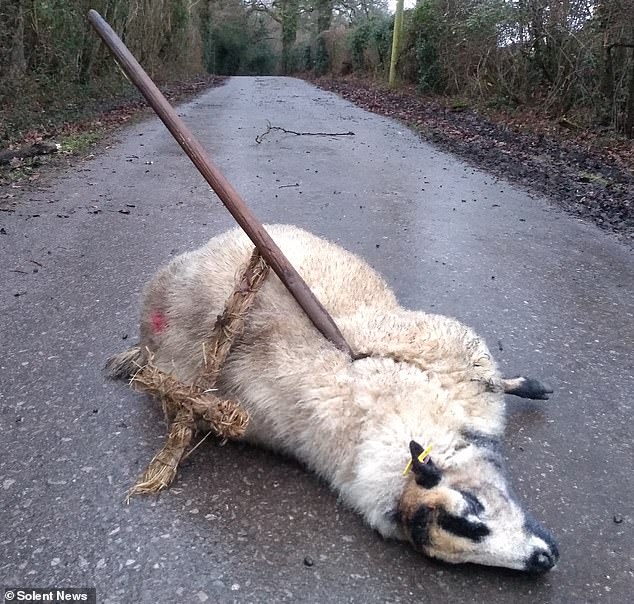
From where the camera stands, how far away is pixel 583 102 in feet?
41.3

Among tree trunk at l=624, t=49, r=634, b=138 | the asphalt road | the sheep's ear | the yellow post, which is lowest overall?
the asphalt road

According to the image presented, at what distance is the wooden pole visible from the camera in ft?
10.1

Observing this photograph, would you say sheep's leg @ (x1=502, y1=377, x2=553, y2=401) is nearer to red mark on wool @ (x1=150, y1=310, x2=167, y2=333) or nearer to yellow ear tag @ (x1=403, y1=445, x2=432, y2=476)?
yellow ear tag @ (x1=403, y1=445, x2=432, y2=476)

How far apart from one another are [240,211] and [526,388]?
1733 mm

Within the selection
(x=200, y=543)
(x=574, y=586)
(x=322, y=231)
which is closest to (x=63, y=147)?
(x=322, y=231)

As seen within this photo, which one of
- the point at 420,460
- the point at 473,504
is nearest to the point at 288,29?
the point at 420,460

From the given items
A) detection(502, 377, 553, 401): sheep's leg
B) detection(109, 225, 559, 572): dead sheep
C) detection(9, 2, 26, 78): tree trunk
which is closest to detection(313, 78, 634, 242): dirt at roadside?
detection(502, 377, 553, 401): sheep's leg

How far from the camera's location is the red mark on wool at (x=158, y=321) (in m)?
3.41

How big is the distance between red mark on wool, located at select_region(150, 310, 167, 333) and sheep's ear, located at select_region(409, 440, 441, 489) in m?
1.50

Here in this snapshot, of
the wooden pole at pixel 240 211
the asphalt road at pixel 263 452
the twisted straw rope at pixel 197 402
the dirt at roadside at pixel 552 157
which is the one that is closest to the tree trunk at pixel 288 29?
the dirt at roadside at pixel 552 157

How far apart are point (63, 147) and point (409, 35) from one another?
15.6 metres

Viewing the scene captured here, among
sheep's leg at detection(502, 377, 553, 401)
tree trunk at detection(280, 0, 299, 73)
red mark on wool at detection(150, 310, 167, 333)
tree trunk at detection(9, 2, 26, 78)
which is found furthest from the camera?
tree trunk at detection(280, 0, 299, 73)

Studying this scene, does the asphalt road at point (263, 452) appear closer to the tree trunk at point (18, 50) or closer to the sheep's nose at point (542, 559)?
the sheep's nose at point (542, 559)

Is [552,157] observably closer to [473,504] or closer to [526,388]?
[526,388]
